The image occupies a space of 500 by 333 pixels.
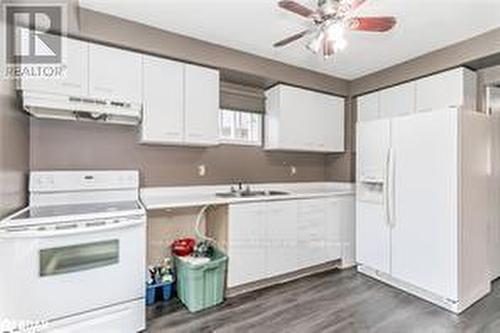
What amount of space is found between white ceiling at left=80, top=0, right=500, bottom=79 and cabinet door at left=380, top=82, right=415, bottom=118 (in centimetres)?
35

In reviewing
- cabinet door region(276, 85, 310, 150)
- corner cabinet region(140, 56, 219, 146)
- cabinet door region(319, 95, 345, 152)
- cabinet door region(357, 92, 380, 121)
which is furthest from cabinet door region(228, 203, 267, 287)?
cabinet door region(357, 92, 380, 121)

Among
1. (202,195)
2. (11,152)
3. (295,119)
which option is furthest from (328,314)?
(11,152)

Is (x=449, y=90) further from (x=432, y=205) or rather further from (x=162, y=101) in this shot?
(x=162, y=101)

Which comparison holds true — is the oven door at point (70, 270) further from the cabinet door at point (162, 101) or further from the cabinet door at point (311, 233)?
the cabinet door at point (311, 233)

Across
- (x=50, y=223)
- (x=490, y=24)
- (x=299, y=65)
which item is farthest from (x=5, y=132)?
(x=490, y=24)

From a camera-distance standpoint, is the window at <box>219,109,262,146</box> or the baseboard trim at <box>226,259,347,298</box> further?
the window at <box>219,109,262,146</box>

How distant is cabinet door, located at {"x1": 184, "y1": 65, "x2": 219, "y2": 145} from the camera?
9.13ft

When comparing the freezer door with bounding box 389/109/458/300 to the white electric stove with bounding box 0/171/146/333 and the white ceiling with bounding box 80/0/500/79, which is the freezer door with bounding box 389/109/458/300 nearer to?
the white ceiling with bounding box 80/0/500/79

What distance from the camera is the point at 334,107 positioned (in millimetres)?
3893

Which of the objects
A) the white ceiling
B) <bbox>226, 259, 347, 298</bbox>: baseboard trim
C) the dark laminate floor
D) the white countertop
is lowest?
the dark laminate floor

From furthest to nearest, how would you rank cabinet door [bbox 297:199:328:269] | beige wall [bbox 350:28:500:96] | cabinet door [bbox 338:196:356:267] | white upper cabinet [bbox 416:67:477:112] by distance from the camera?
1. cabinet door [bbox 338:196:356:267]
2. cabinet door [bbox 297:199:328:269]
3. white upper cabinet [bbox 416:67:477:112]
4. beige wall [bbox 350:28:500:96]

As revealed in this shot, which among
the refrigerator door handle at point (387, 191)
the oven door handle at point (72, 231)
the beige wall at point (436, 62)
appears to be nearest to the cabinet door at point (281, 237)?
the refrigerator door handle at point (387, 191)

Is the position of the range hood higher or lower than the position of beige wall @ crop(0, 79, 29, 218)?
higher

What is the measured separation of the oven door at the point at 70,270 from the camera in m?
1.73
